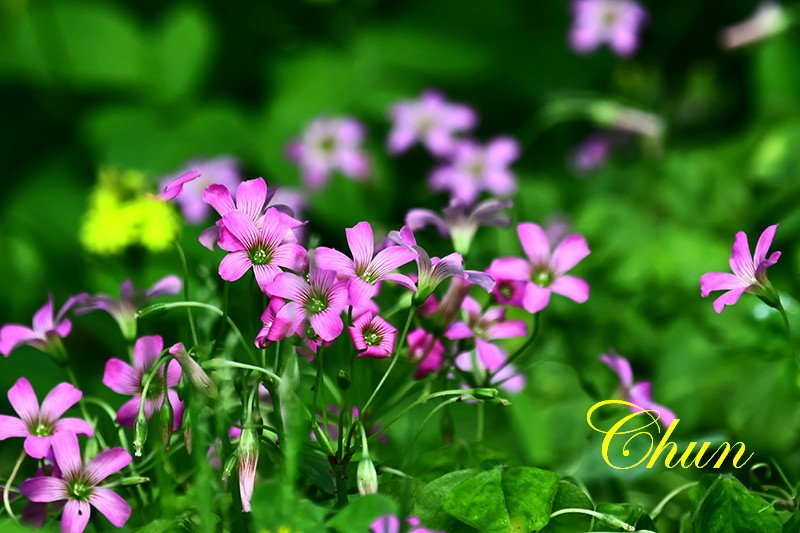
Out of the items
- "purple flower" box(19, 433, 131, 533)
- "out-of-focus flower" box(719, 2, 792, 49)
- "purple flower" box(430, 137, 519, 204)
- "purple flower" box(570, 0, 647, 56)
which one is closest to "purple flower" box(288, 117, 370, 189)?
"purple flower" box(430, 137, 519, 204)

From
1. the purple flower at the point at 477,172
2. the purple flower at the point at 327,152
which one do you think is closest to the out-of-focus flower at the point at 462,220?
the purple flower at the point at 477,172

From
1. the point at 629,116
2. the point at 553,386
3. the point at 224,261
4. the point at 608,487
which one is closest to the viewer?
the point at 224,261

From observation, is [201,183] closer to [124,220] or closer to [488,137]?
[124,220]

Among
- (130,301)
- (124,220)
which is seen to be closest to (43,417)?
(130,301)

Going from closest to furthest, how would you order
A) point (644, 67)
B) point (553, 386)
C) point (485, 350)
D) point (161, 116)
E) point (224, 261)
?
1. point (224, 261)
2. point (485, 350)
3. point (553, 386)
4. point (161, 116)
5. point (644, 67)

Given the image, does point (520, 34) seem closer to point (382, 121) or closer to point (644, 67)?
point (644, 67)

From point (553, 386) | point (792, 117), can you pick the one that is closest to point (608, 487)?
point (553, 386)

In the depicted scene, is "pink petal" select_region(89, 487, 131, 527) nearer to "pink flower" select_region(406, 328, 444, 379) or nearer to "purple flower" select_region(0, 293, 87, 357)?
"purple flower" select_region(0, 293, 87, 357)
